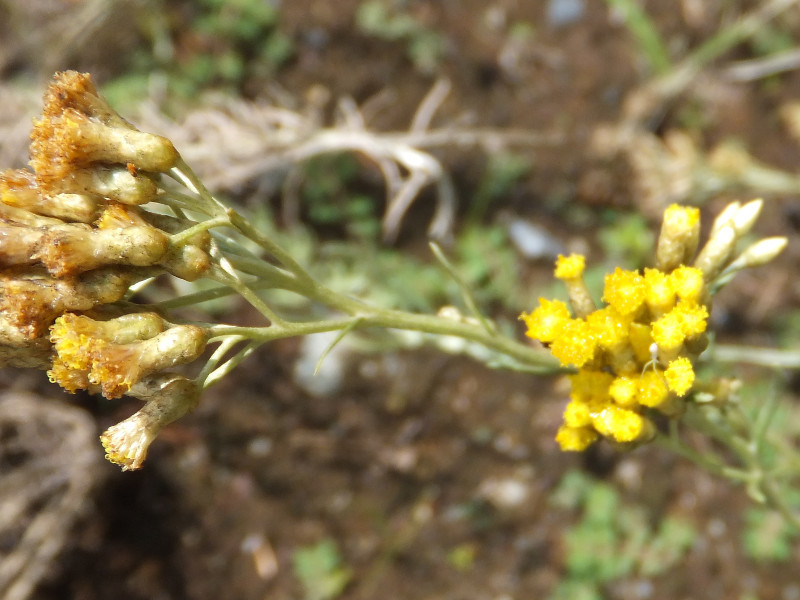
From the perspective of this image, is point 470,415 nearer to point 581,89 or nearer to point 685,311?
point 581,89

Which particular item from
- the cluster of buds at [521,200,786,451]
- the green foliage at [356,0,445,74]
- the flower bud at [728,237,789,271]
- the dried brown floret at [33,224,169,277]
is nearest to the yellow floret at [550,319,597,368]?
the cluster of buds at [521,200,786,451]

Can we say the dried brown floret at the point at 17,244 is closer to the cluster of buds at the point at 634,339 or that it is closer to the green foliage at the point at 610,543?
the cluster of buds at the point at 634,339

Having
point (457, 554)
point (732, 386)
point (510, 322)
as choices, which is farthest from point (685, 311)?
point (457, 554)

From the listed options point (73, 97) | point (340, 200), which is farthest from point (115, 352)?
point (340, 200)

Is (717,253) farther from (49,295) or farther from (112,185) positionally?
(49,295)

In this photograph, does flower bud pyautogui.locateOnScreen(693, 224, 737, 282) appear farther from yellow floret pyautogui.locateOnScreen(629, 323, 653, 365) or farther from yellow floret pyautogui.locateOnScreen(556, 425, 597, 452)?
yellow floret pyautogui.locateOnScreen(556, 425, 597, 452)

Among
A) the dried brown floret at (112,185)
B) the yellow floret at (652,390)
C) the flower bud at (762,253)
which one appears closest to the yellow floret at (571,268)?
the yellow floret at (652,390)
